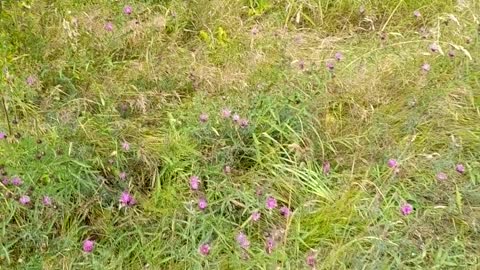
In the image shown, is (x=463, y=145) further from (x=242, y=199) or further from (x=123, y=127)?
(x=123, y=127)

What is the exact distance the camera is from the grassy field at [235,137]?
83.3 inches

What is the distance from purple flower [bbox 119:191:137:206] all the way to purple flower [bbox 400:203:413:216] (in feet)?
2.84

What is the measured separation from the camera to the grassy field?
2.12m

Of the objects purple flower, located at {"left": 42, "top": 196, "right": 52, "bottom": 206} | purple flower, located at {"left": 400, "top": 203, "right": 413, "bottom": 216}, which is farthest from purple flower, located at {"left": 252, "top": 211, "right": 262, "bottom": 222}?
purple flower, located at {"left": 42, "top": 196, "right": 52, "bottom": 206}

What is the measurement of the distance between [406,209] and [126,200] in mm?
897

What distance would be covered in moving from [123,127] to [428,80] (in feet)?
4.00

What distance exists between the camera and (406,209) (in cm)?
219

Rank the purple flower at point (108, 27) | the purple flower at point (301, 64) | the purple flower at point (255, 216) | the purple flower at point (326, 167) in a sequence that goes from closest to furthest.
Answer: the purple flower at point (255, 216)
the purple flower at point (326, 167)
the purple flower at point (301, 64)
the purple flower at point (108, 27)

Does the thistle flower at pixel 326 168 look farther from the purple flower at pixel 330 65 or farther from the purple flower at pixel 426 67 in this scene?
the purple flower at pixel 426 67

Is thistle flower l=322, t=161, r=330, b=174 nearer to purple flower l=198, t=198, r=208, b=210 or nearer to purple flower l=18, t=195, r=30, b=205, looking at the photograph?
purple flower l=198, t=198, r=208, b=210

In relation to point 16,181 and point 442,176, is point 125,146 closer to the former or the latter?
point 16,181

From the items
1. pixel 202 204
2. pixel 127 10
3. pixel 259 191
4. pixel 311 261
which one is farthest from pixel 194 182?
pixel 127 10

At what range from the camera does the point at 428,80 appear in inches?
107

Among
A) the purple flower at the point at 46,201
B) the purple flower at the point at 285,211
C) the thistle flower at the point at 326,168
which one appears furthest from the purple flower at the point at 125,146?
the thistle flower at the point at 326,168
